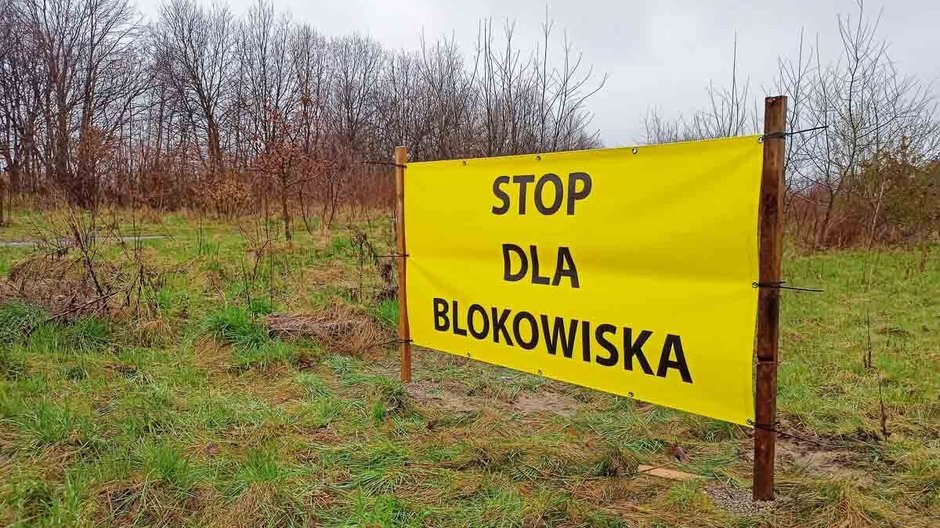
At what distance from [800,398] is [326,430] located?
3036 mm

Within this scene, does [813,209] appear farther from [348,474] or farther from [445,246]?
[348,474]

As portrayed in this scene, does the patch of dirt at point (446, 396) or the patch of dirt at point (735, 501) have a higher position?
the patch of dirt at point (735, 501)

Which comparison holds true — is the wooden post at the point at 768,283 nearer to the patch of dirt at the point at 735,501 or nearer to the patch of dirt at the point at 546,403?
the patch of dirt at the point at 735,501

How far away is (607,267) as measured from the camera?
2.82 metres

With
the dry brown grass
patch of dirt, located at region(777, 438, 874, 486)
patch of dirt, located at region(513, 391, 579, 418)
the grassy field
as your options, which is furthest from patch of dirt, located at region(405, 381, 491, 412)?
patch of dirt, located at region(777, 438, 874, 486)

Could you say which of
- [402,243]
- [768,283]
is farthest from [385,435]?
[768,283]

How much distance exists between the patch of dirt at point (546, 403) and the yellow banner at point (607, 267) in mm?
601

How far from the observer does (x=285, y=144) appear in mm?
10633

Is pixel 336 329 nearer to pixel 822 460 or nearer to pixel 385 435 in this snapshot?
pixel 385 435

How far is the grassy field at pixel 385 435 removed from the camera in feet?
7.86

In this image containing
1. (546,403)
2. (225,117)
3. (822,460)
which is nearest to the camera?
(822,460)

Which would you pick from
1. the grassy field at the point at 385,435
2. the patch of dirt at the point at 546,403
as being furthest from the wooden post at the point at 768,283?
the patch of dirt at the point at 546,403

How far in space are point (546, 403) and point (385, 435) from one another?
120 centimetres

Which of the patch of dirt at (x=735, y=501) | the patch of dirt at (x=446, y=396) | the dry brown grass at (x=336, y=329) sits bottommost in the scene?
the patch of dirt at (x=446, y=396)
